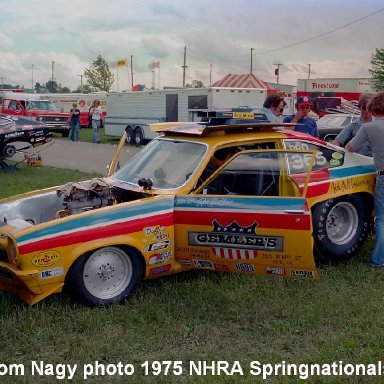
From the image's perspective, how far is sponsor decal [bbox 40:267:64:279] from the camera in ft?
14.9

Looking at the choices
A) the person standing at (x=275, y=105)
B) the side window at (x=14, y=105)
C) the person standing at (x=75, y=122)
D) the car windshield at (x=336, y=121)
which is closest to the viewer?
the person standing at (x=275, y=105)

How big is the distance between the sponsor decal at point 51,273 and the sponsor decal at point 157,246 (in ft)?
2.45

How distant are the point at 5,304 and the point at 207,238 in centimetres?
184

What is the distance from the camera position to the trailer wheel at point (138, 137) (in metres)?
23.4

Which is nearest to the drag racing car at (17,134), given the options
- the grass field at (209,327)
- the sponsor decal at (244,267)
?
the grass field at (209,327)

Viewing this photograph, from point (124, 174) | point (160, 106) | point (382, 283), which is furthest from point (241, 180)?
point (160, 106)

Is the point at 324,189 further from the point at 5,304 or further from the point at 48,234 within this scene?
the point at 5,304

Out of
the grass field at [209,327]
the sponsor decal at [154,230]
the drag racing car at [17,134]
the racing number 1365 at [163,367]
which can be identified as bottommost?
the racing number 1365 at [163,367]

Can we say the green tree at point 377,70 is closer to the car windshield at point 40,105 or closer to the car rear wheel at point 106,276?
the car windshield at point 40,105

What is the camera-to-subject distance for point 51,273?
459 cm

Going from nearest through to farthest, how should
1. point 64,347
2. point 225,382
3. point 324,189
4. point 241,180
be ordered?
point 225,382
point 64,347
point 241,180
point 324,189

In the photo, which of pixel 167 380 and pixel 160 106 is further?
pixel 160 106

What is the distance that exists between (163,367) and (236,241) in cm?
138

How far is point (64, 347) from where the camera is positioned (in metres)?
4.22
